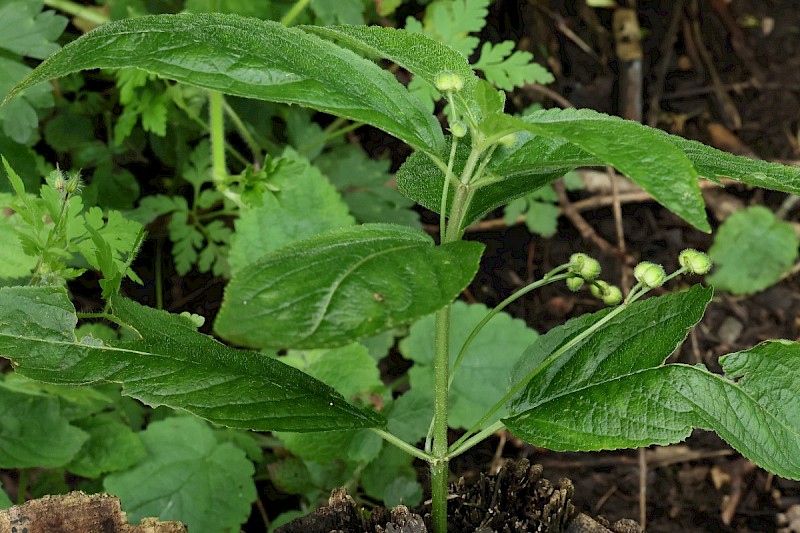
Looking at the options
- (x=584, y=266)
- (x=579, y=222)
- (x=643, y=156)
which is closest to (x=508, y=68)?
(x=579, y=222)

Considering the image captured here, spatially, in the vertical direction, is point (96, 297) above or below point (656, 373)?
below

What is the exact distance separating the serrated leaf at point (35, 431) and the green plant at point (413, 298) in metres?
0.80

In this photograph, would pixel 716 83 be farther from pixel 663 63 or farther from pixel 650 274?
pixel 650 274

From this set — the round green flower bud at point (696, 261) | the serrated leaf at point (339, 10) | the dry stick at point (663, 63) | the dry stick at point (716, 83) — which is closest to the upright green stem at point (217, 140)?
the serrated leaf at point (339, 10)

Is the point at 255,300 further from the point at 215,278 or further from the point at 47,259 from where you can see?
the point at 215,278

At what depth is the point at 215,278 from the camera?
9.82ft

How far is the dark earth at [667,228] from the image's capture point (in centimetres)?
274

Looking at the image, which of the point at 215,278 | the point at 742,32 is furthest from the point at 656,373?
the point at 742,32

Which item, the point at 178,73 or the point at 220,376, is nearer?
the point at 178,73

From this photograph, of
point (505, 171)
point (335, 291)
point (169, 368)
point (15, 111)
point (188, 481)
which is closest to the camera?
point (335, 291)

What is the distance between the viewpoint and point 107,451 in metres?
2.05

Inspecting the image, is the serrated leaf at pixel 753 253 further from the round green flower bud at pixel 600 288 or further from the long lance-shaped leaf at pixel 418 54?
the long lance-shaped leaf at pixel 418 54

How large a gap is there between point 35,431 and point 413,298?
1437 millimetres

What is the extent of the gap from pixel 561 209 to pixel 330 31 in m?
2.25
